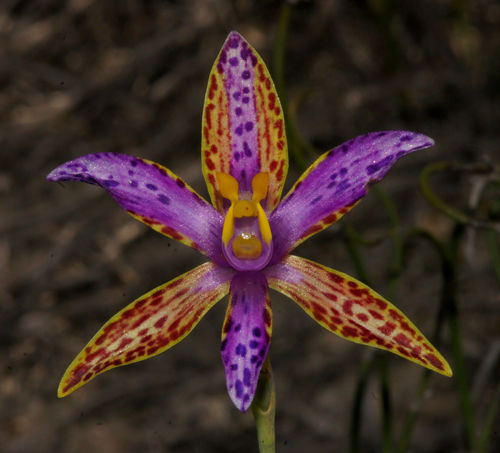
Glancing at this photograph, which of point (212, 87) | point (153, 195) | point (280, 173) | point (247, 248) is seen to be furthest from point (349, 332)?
point (212, 87)

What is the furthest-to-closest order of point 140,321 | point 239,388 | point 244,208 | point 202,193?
point 202,193, point 244,208, point 140,321, point 239,388

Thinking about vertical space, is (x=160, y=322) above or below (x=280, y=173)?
below

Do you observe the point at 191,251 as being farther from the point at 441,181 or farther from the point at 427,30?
the point at 427,30

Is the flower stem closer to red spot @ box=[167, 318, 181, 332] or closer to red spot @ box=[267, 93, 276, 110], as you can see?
red spot @ box=[167, 318, 181, 332]

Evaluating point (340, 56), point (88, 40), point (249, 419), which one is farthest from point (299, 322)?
point (88, 40)

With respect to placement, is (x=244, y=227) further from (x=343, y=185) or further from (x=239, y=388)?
(x=239, y=388)

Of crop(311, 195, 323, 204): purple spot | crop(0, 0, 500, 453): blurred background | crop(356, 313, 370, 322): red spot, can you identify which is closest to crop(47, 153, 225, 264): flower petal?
crop(311, 195, 323, 204): purple spot
